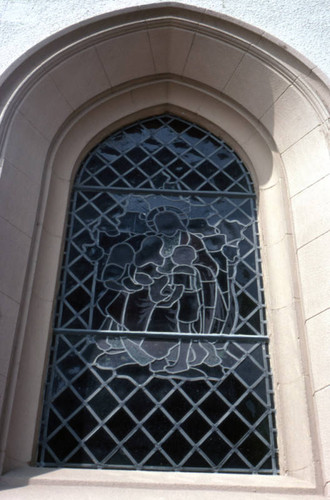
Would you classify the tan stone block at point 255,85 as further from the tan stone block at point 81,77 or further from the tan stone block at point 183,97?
the tan stone block at point 81,77

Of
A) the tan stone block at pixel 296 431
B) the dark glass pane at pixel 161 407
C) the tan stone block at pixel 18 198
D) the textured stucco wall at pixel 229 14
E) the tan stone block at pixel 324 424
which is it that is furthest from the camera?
the textured stucco wall at pixel 229 14

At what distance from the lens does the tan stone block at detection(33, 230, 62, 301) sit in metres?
3.87

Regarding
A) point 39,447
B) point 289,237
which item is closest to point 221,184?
point 289,237

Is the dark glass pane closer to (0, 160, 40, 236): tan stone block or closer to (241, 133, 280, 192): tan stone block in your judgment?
(0, 160, 40, 236): tan stone block

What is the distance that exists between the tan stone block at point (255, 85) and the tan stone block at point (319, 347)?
1.94 m

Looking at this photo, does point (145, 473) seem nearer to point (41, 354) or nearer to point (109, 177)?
point (41, 354)

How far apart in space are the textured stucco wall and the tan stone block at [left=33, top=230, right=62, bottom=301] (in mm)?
1509

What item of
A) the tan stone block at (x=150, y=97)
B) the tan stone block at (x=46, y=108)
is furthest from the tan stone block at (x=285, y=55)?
the tan stone block at (x=46, y=108)

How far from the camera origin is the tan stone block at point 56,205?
4180 millimetres

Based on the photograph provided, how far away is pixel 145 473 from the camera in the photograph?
3.22 meters

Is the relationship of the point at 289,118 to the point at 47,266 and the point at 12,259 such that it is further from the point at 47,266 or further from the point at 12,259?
the point at 12,259

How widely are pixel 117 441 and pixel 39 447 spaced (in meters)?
0.47

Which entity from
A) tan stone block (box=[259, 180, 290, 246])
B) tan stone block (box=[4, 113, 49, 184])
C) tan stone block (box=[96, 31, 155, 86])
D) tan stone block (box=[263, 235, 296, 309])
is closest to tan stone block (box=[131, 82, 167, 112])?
tan stone block (box=[96, 31, 155, 86])

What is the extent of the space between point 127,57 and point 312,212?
209 cm
